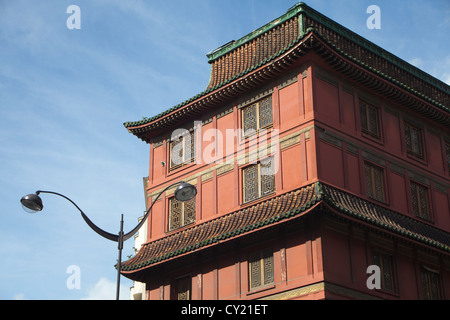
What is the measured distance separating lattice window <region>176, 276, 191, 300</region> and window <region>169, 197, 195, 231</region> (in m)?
2.36

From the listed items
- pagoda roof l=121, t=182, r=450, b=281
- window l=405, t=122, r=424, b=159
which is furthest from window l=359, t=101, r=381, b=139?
pagoda roof l=121, t=182, r=450, b=281

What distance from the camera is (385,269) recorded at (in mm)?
26578

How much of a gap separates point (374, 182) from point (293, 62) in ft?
18.6

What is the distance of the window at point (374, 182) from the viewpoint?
27688mm

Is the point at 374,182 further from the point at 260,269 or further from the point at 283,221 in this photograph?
the point at 260,269

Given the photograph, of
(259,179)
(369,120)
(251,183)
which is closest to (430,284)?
(369,120)

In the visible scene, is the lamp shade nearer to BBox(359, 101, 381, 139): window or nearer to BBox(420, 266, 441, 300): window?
BBox(359, 101, 381, 139): window

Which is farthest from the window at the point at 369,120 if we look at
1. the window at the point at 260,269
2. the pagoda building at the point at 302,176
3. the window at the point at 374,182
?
the window at the point at 260,269

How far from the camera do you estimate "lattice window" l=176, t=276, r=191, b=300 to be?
93.9 feet

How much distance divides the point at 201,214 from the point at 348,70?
8.26 meters

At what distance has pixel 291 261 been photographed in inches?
987

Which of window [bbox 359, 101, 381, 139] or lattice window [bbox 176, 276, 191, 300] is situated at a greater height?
window [bbox 359, 101, 381, 139]

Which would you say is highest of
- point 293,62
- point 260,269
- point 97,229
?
point 293,62

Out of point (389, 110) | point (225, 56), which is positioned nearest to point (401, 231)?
point (389, 110)
